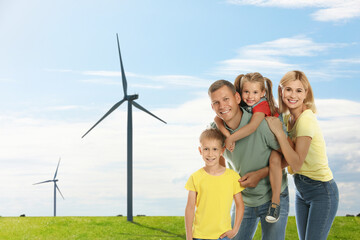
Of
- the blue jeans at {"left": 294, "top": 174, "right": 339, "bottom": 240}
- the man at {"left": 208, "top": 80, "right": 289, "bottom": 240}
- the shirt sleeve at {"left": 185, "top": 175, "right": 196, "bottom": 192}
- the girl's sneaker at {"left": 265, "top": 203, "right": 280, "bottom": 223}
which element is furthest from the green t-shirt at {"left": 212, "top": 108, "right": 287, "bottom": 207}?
the shirt sleeve at {"left": 185, "top": 175, "right": 196, "bottom": 192}

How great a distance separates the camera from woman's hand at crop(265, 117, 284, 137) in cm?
366

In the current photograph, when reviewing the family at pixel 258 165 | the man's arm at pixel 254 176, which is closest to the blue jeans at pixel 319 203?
Answer: the family at pixel 258 165

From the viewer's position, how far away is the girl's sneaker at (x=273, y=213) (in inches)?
145

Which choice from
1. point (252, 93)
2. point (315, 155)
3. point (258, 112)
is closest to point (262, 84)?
point (252, 93)

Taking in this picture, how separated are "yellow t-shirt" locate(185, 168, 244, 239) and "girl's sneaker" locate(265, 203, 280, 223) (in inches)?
15.2

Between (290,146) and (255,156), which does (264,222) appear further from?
(290,146)

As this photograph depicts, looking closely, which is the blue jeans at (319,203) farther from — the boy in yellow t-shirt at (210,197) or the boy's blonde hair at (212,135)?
the boy's blonde hair at (212,135)

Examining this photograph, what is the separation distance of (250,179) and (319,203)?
0.84m

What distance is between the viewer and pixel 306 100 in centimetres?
411

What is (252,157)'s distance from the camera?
12.4ft

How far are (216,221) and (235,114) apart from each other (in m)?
0.94

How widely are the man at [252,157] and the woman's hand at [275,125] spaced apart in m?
0.04

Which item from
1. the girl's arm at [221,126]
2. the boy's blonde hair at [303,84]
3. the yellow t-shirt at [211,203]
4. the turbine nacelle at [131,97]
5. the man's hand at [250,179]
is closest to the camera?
the yellow t-shirt at [211,203]

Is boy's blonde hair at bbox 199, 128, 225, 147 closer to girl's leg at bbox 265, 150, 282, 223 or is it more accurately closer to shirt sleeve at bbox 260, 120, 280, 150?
shirt sleeve at bbox 260, 120, 280, 150
